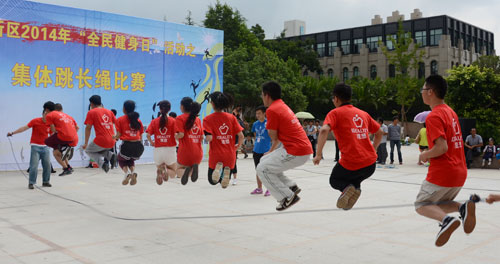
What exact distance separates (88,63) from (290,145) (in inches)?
501

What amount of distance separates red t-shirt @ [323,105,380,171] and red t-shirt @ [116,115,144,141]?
4.77 m

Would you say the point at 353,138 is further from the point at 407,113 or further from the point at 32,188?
the point at 407,113

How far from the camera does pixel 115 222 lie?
765 centimetres

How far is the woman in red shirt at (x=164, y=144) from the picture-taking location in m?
9.28

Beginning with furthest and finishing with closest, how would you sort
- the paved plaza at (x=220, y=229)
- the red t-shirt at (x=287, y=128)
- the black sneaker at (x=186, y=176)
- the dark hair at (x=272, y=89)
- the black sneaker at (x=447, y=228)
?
1. the black sneaker at (x=186, y=176)
2. the dark hair at (x=272, y=89)
3. the red t-shirt at (x=287, y=128)
4. the paved plaza at (x=220, y=229)
5. the black sneaker at (x=447, y=228)

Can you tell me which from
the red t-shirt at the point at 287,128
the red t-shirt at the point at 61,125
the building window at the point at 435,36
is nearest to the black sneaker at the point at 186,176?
the red t-shirt at the point at 287,128

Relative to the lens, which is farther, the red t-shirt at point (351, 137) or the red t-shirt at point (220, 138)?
the red t-shirt at point (220, 138)

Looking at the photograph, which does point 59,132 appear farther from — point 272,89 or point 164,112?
point 272,89

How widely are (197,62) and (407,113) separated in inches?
1406

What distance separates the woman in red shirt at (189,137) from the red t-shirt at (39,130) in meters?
4.01

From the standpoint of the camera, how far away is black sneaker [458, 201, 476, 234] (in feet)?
15.7

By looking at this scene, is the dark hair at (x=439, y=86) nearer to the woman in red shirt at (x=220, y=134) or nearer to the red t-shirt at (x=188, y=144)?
the woman in red shirt at (x=220, y=134)

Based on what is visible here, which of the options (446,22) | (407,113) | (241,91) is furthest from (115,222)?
(446,22)

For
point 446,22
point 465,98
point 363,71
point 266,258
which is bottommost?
point 266,258
